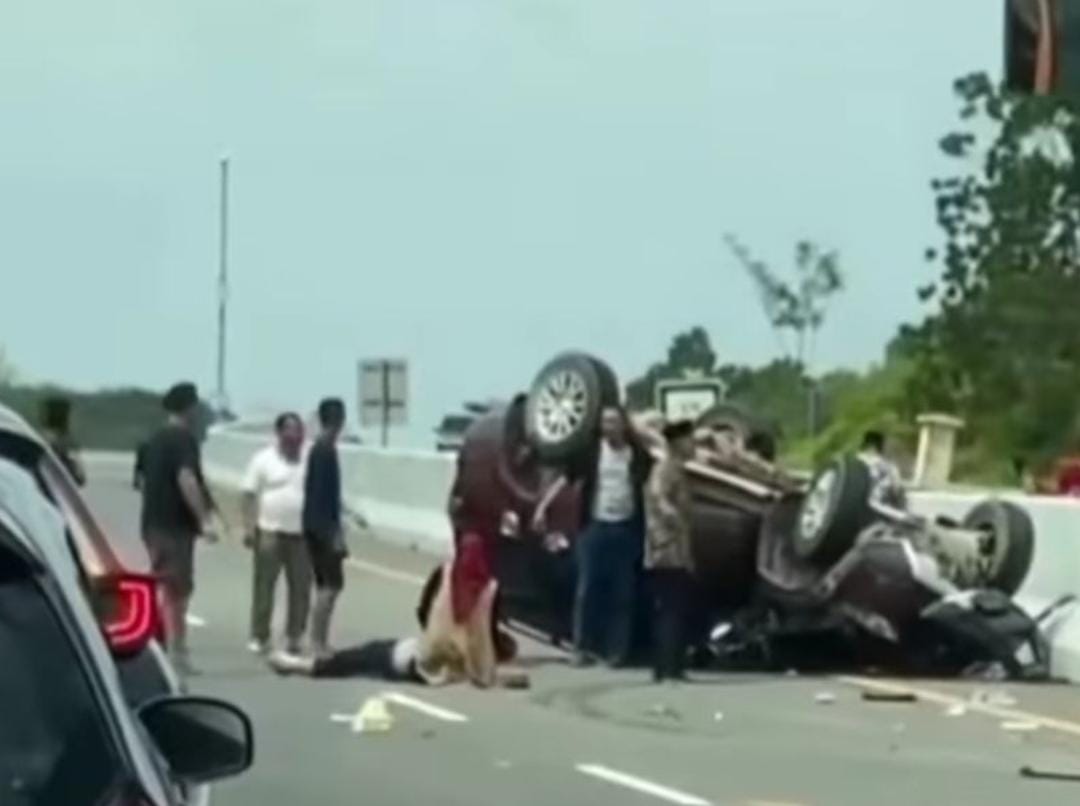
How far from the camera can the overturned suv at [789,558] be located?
1099 inches

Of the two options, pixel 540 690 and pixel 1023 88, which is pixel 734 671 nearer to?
pixel 540 690

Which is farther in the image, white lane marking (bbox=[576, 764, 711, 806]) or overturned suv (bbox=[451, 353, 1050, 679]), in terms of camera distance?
overturned suv (bbox=[451, 353, 1050, 679])

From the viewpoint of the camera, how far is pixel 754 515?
28547 mm

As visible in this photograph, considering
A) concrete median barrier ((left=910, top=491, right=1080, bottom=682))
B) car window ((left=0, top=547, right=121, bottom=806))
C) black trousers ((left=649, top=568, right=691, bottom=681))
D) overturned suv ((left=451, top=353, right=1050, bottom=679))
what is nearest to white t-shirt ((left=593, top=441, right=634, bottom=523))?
overturned suv ((left=451, top=353, right=1050, bottom=679))

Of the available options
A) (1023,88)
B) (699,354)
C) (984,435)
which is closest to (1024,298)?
(984,435)

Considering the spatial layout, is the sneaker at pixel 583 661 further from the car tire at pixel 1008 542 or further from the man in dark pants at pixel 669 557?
the car tire at pixel 1008 542

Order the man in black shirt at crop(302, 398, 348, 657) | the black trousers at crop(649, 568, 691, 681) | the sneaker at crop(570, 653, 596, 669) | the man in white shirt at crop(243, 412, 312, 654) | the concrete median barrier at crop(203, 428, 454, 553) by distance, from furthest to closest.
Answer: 1. the concrete median barrier at crop(203, 428, 454, 553)
2. the sneaker at crop(570, 653, 596, 669)
3. the man in white shirt at crop(243, 412, 312, 654)
4. the man in black shirt at crop(302, 398, 348, 657)
5. the black trousers at crop(649, 568, 691, 681)

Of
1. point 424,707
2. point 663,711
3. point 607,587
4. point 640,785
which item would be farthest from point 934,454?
point 640,785

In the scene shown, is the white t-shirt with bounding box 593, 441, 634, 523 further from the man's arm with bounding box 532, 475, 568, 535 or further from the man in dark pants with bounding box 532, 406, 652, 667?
the man's arm with bounding box 532, 475, 568, 535

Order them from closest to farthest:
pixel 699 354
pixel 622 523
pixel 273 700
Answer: pixel 273 700 < pixel 622 523 < pixel 699 354

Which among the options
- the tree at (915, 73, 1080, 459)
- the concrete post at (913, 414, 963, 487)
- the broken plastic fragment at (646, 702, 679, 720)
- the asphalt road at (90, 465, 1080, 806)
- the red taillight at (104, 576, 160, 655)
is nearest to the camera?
the red taillight at (104, 576, 160, 655)

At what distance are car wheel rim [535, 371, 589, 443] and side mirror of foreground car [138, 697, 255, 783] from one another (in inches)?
792

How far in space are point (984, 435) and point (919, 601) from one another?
48.1 meters

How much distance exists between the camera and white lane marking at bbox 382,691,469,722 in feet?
78.5
